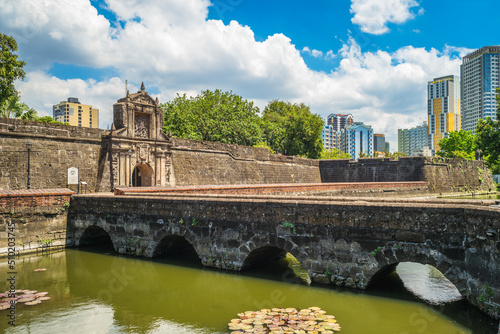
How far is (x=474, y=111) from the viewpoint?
11006 cm

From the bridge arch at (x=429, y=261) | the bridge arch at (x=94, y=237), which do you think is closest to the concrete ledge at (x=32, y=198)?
the bridge arch at (x=94, y=237)

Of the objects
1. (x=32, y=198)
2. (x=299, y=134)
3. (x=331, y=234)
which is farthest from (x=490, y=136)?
(x=32, y=198)

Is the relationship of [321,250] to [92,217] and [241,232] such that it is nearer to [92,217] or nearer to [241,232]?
[241,232]

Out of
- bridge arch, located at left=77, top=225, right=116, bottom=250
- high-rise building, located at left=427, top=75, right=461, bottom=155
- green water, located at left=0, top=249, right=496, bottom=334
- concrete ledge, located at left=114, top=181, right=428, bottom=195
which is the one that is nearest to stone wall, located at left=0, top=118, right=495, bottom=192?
bridge arch, located at left=77, top=225, right=116, bottom=250

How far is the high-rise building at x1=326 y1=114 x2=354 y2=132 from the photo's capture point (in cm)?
17388

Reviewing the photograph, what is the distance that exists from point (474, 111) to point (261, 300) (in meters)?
123

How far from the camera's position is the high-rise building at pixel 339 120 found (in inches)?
6845

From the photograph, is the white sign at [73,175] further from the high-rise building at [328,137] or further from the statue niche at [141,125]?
the high-rise building at [328,137]

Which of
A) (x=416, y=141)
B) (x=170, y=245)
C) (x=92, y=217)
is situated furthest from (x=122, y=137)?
(x=416, y=141)

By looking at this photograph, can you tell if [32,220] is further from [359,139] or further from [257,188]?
[359,139]

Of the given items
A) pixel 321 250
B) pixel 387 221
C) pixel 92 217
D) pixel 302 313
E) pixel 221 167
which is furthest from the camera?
pixel 221 167

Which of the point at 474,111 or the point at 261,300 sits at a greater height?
the point at 474,111

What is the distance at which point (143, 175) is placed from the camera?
18.2m

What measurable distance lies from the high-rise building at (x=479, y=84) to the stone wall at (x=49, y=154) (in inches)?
4430
